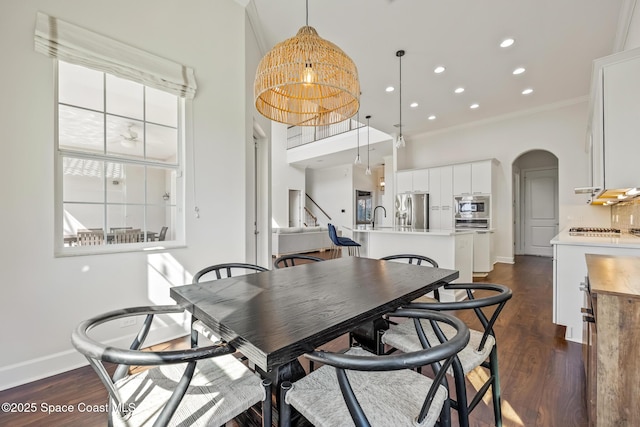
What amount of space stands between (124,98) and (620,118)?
12.9 feet

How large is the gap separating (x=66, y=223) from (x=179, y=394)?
1.99m

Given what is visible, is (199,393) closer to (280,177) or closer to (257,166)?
(257,166)

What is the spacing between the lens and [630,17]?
287 cm

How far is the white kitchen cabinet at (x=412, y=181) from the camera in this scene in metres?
6.86

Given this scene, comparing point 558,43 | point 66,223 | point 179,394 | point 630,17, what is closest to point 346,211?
point 558,43

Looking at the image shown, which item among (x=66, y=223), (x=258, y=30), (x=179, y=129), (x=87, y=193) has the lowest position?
(x=66, y=223)

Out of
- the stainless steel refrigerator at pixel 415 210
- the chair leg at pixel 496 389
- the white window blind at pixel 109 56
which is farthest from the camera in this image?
the stainless steel refrigerator at pixel 415 210

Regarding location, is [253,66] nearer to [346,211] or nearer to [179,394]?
[179,394]

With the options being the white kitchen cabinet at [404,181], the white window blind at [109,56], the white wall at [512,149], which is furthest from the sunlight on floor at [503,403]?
the white kitchen cabinet at [404,181]

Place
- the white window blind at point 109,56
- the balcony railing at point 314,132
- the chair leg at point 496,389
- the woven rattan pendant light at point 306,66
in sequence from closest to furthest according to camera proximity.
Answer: the chair leg at point 496,389, the woven rattan pendant light at point 306,66, the white window blind at point 109,56, the balcony railing at point 314,132

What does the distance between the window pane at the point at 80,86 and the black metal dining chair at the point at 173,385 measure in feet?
6.48

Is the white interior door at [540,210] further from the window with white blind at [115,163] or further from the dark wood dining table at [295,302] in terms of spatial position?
the window with white blind at [115,163]

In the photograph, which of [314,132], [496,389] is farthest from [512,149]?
[496,389]

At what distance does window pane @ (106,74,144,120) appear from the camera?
2336 millimetres
